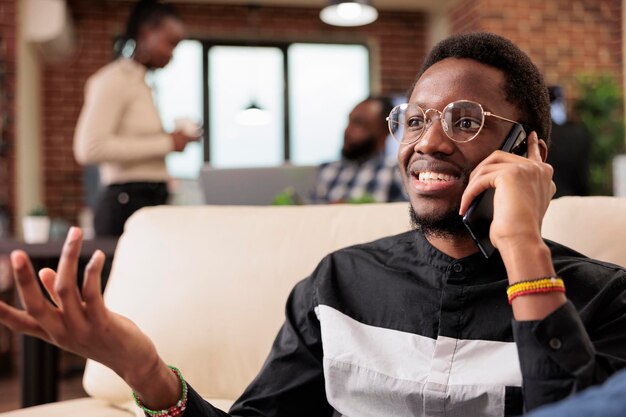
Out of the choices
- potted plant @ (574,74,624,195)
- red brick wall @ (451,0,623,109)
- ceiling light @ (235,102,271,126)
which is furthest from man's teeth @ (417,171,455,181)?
ceiling light @ (235,102,271,126)

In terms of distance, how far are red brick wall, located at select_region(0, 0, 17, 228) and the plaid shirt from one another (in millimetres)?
2724

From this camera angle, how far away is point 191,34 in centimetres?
666

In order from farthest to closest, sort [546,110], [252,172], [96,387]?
[252,172]
[96,387]
[546,110]

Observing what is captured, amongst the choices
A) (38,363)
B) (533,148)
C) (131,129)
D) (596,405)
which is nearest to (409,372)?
(533,148)

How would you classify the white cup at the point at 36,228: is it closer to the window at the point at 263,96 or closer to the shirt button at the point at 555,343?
the shirt button at the point at 555,343

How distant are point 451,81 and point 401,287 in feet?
1.16

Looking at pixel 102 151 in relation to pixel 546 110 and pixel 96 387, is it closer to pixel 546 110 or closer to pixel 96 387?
pixel 96 387

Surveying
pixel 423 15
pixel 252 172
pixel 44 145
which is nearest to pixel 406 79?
pixel 423 15

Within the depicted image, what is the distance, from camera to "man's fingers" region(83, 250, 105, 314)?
0.79 metres

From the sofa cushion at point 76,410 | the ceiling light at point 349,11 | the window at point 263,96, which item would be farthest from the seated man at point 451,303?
the window at point 263,96

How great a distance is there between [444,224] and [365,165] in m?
2.31

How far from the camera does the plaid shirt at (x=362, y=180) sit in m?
3.33

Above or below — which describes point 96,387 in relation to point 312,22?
below

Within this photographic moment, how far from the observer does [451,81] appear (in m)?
1.18
